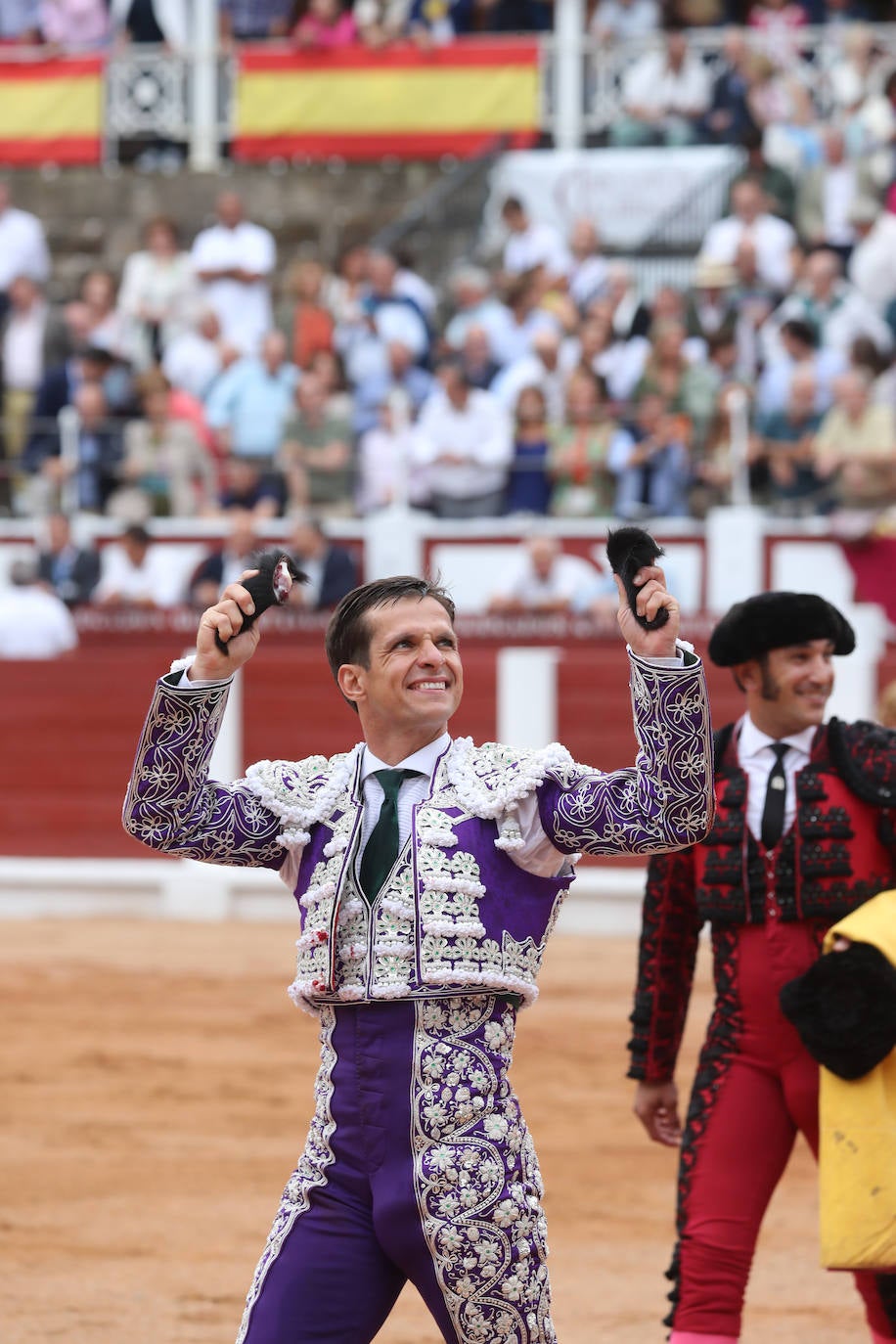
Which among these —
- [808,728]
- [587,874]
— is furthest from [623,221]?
[808,728]

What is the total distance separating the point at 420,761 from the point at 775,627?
0.90 meters

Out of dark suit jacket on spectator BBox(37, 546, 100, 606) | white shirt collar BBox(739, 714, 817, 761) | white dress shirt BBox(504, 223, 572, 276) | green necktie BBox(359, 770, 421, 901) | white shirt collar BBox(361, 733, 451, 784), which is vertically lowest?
green necktie BBox(359, 770, 421, 901)

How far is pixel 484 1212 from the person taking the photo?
2.61 metres

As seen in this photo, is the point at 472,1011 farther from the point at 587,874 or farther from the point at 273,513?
the point at 273,513

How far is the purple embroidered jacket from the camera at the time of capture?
2.60 metres

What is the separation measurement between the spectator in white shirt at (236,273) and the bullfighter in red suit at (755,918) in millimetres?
9429

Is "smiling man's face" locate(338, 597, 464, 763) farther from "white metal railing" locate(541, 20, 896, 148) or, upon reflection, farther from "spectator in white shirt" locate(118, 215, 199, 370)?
"white metal railing" locate(541, 20, 896, 148)

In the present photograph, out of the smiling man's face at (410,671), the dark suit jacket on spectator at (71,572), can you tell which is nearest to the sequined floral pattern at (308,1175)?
the smiling man's face at (410,671)

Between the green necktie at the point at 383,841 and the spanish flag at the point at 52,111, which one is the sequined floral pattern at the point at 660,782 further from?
the spanish flag at the point at 52,111

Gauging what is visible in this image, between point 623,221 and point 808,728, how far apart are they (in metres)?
11.3

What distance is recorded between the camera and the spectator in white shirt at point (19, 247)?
13.9 m

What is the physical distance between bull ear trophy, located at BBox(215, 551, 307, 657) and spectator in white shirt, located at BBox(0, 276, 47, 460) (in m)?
10.0

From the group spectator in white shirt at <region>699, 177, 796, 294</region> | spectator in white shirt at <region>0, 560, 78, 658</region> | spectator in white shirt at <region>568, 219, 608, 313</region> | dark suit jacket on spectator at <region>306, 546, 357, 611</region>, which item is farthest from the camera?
spectator in white shirt at <region>568, 219, 608, 313</region>

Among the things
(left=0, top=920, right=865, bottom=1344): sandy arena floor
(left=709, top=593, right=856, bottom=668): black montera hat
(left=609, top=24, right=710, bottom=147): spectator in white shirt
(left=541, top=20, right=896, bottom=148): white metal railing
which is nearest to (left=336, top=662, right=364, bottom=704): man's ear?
(left=709, top=593, right=856, bottom=668): black montera hat
